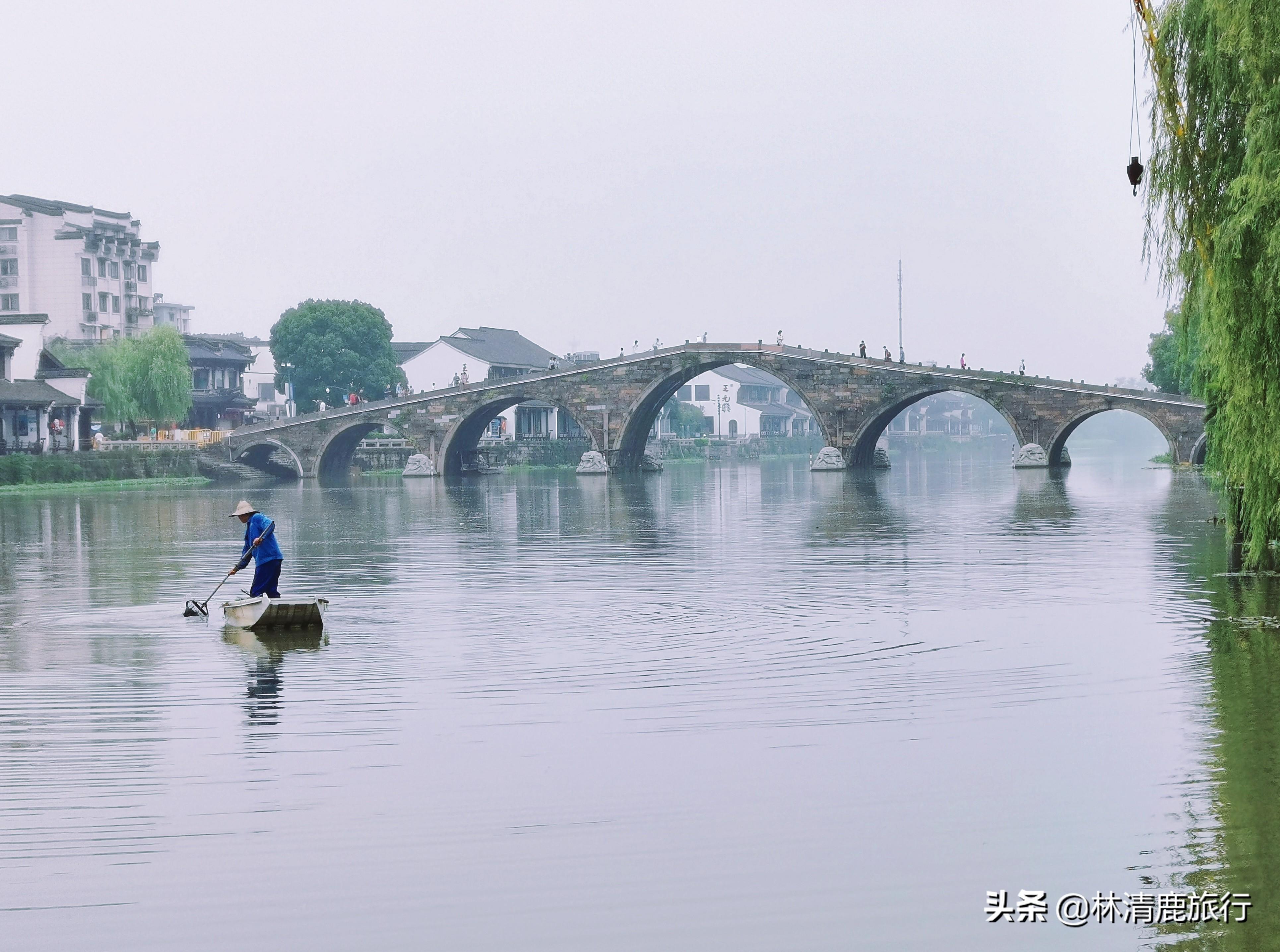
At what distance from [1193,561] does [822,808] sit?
16.3 meters

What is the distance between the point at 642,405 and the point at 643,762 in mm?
62337

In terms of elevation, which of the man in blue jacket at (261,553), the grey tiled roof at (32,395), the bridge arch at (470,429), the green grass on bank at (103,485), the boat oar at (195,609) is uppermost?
the grey tiled roof at (32,395)

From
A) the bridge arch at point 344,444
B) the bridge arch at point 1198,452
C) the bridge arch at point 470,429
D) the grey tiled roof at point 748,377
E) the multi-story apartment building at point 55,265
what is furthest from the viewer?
the grey tiled roof at point 748,377

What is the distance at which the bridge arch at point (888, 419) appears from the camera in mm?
66750

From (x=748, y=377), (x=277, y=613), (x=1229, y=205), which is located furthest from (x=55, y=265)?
(x=1229, y=205)

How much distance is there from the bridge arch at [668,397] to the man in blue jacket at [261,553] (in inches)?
2120

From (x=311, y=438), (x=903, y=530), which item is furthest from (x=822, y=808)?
(x=311, y=438)

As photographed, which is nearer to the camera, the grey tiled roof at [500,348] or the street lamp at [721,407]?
the grey tiled roof at [500,348]

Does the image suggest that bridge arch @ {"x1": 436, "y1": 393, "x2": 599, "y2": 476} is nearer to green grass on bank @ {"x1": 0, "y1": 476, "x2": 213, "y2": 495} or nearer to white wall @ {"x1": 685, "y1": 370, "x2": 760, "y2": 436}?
green grass on bank @ {"x1": 0, "y1": 476, "x2": 213, "y2": 495}

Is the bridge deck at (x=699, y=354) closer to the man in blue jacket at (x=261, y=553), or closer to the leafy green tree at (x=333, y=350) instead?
the leafy green tree at (x=333, y=350)

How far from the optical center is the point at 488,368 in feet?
290

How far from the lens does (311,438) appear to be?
71.1 m

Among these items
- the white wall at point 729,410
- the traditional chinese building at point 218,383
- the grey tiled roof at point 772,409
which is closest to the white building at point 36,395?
the traditional chinese building at point 218,383

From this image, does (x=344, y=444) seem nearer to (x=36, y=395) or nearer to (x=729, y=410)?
(x=36, y=395)
